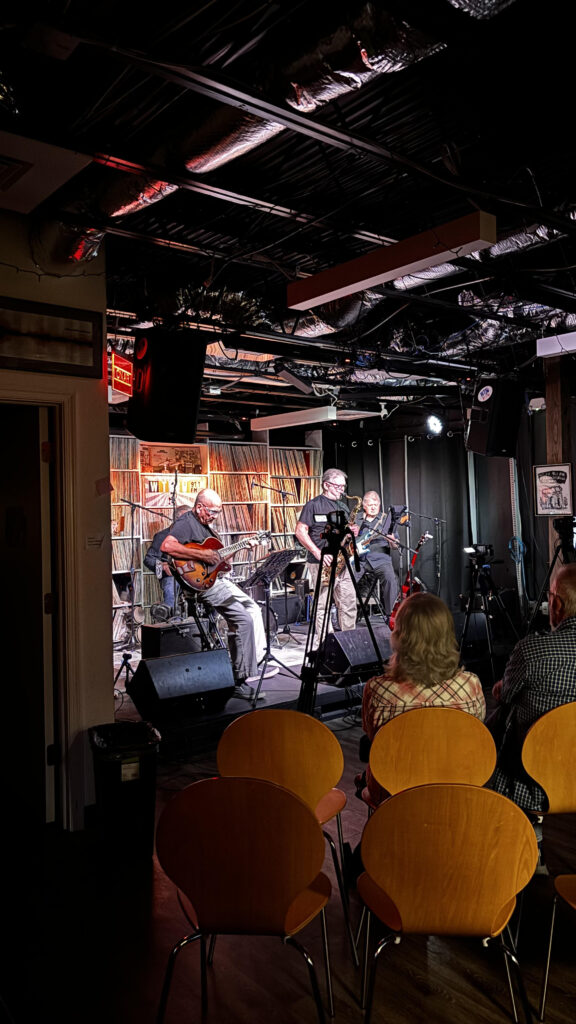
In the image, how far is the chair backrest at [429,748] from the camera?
8.91 ft

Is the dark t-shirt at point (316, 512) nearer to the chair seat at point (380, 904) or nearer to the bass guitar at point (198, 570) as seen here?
the bass guitar at point (198, 570)

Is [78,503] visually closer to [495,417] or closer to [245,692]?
[245,692]

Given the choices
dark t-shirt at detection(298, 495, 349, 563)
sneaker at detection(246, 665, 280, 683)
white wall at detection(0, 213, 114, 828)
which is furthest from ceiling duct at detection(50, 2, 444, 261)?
dark t-shirt at detection(298, 495, 349, 563)

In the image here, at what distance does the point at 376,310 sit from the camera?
22.1 feet

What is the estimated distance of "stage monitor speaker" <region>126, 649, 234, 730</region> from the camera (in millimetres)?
5333

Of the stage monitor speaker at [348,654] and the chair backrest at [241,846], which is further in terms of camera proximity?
the stage monitor speaker at [348,654]

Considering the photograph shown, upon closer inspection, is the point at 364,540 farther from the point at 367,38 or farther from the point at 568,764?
the point at 367,38

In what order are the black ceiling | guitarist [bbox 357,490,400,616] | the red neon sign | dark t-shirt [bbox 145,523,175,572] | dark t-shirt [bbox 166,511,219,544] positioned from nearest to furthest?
the black ceiling
the red neon sign
dark t-shirt [bbox 166,511,219,544]
dark t-shirt [bbox 145,523,175,572]
guitarist [bbox 357,490,400,616]

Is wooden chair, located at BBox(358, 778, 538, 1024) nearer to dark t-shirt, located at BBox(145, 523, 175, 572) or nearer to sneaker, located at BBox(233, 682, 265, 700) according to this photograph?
sneaker, located at BBox(233, 682, 265, 700)

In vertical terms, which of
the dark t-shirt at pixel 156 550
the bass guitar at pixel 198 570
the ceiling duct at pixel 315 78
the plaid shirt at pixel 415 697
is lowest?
the plaid shirt at pixel 415 697

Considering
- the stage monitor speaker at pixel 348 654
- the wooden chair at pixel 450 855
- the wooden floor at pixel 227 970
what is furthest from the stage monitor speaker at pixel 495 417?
the wooden chair at pixel 450 855

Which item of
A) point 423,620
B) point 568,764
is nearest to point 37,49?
point 423,620

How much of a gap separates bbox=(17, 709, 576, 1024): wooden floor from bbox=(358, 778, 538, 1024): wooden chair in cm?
44

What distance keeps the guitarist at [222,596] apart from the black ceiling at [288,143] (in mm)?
1679
